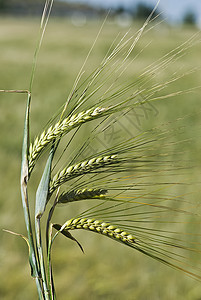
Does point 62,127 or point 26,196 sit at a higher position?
point 62,127

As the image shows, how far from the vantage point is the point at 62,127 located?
25.5 inches

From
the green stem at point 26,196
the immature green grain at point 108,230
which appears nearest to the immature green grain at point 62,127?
the green stem at point 26,196

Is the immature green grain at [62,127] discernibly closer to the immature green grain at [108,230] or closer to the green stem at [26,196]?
the green stem at [26,196]

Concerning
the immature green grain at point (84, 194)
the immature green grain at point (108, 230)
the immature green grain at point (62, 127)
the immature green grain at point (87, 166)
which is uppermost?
the immature green grain at point (62, 127)

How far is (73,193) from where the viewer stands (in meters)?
0.69

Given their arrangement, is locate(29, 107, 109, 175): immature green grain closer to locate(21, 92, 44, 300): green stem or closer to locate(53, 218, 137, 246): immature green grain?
locate(21, 92, 44, 300): green stem

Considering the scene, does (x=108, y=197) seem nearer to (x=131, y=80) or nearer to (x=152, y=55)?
(x=131, y=80)

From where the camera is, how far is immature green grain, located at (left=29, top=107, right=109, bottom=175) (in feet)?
2.08

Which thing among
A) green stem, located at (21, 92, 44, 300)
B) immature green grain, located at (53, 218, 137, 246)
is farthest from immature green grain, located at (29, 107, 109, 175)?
immature green grain, located at (53, 218, 137, 246)

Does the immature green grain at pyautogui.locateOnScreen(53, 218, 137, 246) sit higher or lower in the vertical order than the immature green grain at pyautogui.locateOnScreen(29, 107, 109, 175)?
lower

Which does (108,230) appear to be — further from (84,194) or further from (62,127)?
(62,127)

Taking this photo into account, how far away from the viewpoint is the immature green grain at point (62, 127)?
63 centimetres

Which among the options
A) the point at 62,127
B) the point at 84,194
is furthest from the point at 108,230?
the point at 62,127

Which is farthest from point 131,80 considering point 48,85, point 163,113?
point 48,85
